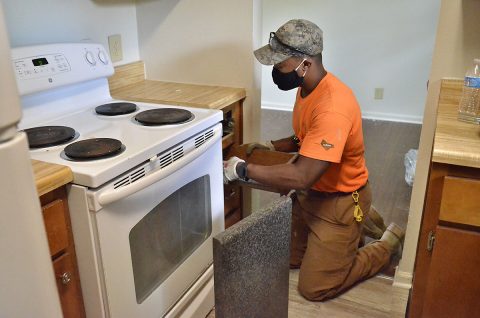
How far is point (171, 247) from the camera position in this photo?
1495 mm

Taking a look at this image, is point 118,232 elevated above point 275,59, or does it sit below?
below

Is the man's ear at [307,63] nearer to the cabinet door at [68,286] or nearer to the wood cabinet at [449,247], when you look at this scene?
the wood cabinet at [449,247]

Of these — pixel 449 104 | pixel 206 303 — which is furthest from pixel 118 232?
pixel 449 104

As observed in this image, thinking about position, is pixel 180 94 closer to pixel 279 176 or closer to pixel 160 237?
pixel 279 176

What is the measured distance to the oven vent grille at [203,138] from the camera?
5.03ft

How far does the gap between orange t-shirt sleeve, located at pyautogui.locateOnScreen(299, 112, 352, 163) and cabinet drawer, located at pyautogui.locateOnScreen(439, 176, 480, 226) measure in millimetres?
401

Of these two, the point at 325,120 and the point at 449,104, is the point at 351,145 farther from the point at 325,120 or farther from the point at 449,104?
the point at 449,104

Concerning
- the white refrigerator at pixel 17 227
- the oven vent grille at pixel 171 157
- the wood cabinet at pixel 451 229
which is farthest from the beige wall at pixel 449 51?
the white refrigerator at pixel 17 227

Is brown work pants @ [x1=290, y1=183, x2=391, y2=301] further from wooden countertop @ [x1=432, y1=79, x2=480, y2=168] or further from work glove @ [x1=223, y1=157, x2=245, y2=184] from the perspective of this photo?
wooden countertop @ [x1=432, y1=79, x2=480, y2=168]

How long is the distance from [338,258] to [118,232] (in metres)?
1.05

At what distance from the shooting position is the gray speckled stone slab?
1.06 metres

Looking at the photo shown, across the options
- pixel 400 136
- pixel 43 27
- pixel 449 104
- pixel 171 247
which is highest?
pixel 43 27

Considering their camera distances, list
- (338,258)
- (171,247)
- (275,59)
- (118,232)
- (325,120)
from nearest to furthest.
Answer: (118,232) → (171,247) → (325,120) → (275,59) → (338,258)

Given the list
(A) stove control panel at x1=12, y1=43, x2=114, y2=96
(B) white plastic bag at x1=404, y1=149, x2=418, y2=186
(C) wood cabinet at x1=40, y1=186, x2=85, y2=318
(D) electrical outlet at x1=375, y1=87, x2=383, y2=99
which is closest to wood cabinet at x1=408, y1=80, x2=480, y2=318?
(C) wood cabinet at x1=40, y1=186, x2=85, y2=318
